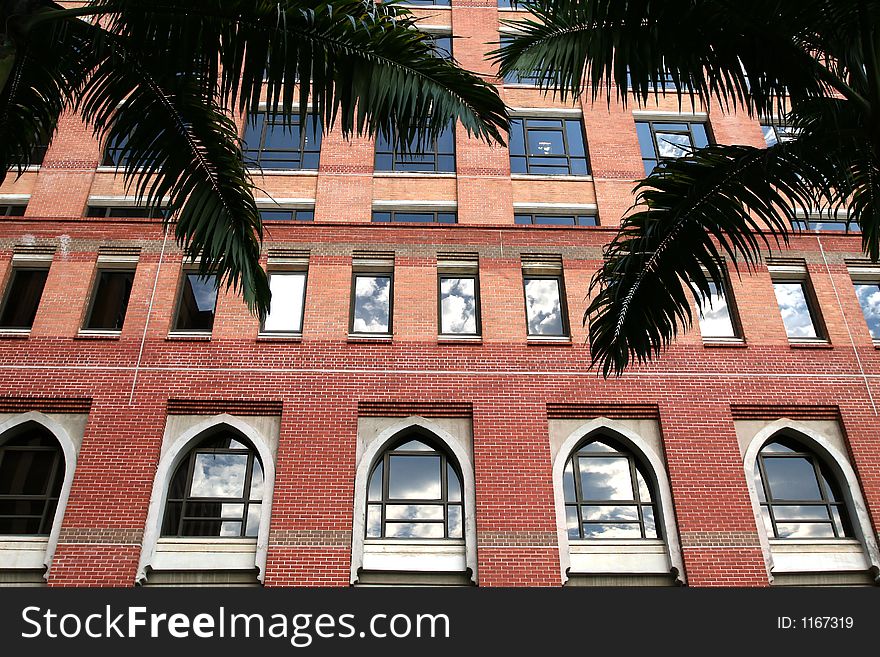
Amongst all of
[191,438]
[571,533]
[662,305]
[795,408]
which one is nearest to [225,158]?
[662,305]

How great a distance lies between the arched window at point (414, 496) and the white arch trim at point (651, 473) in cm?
178

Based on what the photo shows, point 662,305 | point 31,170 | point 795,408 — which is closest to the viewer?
point 662,305

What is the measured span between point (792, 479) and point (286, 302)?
1064 cm

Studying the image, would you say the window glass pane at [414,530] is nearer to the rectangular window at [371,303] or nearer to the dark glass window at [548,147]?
the rectangular window at [371,303]

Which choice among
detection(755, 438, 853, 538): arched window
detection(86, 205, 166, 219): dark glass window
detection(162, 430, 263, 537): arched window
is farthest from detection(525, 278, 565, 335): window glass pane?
detection(86, 205, 166, 219): dark glass window

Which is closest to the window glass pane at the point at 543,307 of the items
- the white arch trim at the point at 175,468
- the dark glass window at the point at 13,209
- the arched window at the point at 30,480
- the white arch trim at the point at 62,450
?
the white arch trim at the point at 175,468

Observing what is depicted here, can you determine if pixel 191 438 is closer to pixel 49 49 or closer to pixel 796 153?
pixel 49 49

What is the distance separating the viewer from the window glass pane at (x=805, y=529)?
1303cm

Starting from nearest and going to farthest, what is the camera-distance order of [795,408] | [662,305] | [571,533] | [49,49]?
[49,49]
[662,305]
[571,533]
[795,408]

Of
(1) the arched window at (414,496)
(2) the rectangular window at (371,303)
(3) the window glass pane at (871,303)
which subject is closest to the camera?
(1) the arched window at (414,496)
